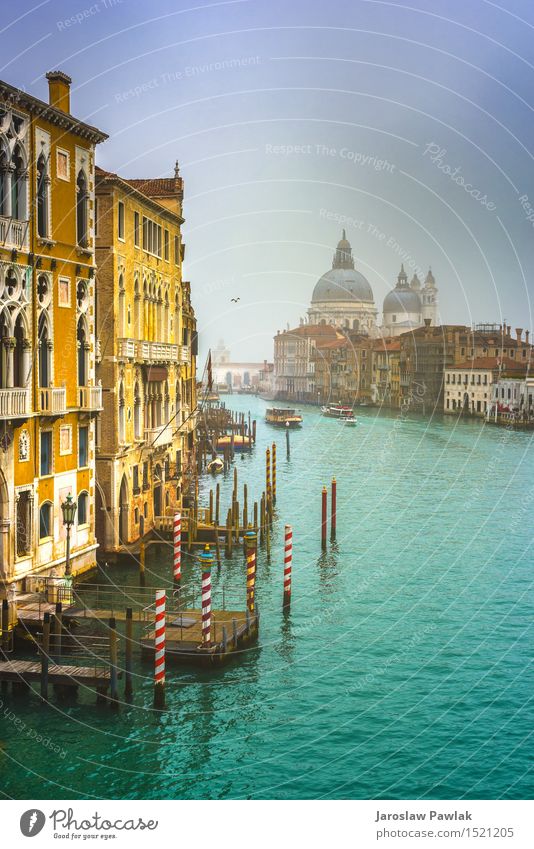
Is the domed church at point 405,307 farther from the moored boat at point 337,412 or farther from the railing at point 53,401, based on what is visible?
the railing at point 53,401

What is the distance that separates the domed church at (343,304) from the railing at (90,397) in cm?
9123

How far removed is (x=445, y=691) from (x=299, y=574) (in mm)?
5892

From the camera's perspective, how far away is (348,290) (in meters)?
109

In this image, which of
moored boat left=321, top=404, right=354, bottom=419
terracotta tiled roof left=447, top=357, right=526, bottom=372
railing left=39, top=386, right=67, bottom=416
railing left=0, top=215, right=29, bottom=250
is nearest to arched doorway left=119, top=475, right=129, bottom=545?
railing left=39, top=386, right=67, bottom=416

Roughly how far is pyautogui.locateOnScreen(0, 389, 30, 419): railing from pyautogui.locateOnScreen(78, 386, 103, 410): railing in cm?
180

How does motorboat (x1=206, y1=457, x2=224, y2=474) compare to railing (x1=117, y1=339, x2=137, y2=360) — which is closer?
railing (x1=117, y1=339, x2=137, y2=360)

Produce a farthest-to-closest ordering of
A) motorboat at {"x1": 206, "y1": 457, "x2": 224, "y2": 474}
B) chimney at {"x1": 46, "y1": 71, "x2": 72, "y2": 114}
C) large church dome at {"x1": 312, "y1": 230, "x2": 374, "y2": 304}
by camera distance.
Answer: large church dome at {"x1": 312, "y1": 230, "x2": 374, "y2": 304} → motorboat at {"x1": 206, "y1": 457, "x2": 224, "y2": 474} → chimney at {"x1": 46, "y1": 71, "x2": 72, "y2": 114}

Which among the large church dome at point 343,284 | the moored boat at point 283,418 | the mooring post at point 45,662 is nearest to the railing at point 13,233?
the mooring post at point 45,662

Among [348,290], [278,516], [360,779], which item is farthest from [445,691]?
[348,290]

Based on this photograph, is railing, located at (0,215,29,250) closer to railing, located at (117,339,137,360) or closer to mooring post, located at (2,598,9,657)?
mooring post, located at (2,598,9,657)

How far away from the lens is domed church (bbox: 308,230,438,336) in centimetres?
10962

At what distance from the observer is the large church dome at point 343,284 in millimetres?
110725

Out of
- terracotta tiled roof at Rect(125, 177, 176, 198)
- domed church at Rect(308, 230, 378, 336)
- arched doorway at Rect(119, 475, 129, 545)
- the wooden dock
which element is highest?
domed church at Rect(308, 230, 378, 336)

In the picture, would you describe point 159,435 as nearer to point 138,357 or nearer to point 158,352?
point 158,352
